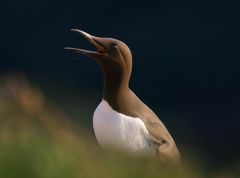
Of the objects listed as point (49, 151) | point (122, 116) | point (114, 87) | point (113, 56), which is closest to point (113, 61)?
point (113, 56)

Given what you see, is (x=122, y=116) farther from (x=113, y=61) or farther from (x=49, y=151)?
(x=49, y=151)

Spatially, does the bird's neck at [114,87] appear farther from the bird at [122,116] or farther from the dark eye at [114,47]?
the dark eye at [114,47]

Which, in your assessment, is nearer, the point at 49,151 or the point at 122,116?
the point at 49,151

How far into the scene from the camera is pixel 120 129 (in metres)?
6.21

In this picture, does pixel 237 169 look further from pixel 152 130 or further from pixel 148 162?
pixel 152 130

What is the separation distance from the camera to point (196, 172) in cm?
384

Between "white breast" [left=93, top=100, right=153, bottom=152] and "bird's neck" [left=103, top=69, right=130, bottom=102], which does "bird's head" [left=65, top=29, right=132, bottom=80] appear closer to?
"bird's neck" [left=103, top=69, right=130, bottom=102]

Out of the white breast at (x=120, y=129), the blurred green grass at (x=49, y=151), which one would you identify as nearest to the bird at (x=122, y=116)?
the white breast at (x=120, y=129)

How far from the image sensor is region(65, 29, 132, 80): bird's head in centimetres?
646

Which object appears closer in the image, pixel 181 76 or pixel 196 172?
pixel 196 172

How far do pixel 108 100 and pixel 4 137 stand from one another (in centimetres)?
280

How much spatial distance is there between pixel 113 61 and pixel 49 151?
3031 mm

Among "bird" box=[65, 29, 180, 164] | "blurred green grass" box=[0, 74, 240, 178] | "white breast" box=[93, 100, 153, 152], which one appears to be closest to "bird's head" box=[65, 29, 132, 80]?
"bird" box=[65, 29, 180, 164]

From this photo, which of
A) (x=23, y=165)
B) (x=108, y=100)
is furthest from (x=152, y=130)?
(x=23, y=165)
